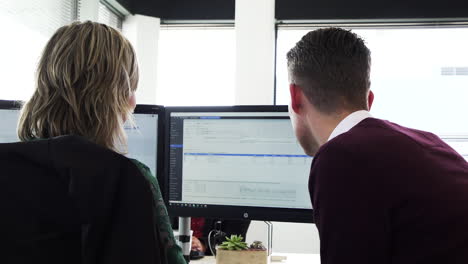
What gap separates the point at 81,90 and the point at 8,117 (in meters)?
0.68

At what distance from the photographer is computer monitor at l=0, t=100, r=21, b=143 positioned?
1594mm

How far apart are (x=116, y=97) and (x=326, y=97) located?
489 mm

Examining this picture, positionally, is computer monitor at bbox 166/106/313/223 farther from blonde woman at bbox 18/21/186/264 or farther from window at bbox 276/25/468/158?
window at bbox 276/25/468/158

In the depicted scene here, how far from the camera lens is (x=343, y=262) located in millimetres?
931

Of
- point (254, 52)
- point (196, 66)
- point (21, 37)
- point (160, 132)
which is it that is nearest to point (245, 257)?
point (160, 132)

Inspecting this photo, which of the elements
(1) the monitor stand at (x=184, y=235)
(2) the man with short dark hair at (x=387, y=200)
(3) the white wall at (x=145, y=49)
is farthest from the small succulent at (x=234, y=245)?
(3) the white wall at (x=145, y=49)

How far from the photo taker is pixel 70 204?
0.84 meters

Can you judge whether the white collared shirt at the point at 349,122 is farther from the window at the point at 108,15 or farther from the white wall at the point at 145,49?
the white wall at the point at 145,49

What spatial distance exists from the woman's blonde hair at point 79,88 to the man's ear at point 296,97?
0.44m

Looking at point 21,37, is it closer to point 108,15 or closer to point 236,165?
point 108,15

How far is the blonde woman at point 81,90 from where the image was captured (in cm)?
104

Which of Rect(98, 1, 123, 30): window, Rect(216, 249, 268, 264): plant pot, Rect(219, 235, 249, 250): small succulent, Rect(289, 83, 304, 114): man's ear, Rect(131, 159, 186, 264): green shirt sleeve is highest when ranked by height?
Rect(98, 1, 123, 30): window

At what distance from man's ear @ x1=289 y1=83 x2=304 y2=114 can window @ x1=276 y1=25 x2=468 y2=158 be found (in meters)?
3.26

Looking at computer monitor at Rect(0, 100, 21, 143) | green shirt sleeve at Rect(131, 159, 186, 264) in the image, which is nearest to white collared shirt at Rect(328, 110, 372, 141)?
green shirt sleeve at Rect(131, 159, 186, 264)
